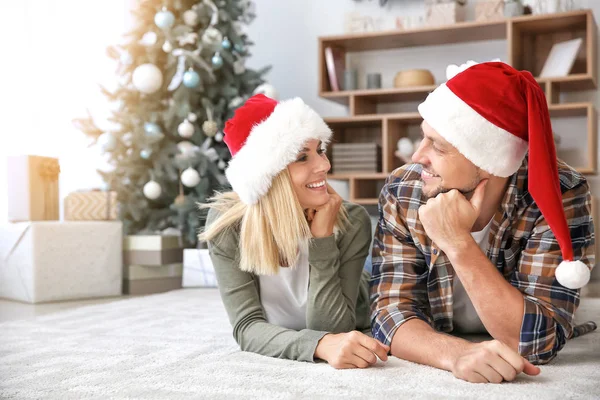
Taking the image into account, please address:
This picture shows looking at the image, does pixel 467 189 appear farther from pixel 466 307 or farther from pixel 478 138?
pixel 466 307

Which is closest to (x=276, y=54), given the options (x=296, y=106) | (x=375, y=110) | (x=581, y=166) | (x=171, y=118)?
(x=375, y=110)

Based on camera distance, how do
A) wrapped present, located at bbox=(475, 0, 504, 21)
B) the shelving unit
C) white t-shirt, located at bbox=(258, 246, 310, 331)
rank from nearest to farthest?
white t-shirt, located at bbox=(258, 246, 310, 331)
the shelving unit
wrapped present, located at bbox=(475, 0, 504, 21)

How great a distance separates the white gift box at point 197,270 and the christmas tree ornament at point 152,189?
339 mm

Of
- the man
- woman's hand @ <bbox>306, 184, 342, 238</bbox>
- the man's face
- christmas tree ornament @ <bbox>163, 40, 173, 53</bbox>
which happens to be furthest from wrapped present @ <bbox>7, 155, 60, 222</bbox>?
the man's face

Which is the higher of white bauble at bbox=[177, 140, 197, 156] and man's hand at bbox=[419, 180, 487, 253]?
white bauble at bbox=[177, 140, 197, 156]

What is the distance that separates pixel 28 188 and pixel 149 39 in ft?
3.44

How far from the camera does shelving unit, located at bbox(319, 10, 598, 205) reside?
12.0ft

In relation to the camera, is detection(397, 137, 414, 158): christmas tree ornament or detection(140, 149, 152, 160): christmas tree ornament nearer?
detection(140, 149, 152, 160): christmas tree ornament

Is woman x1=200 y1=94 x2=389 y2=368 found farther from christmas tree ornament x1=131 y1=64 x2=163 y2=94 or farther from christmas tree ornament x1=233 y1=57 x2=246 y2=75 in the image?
christmas tree ornament x1=233 y1=57 x2=246 y2=75

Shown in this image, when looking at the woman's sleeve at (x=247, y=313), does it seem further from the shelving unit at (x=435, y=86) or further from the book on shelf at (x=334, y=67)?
the book on shelf at (x=334, y=67)

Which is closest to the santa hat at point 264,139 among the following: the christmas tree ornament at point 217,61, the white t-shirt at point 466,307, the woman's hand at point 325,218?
the woman's hand at point 325,218

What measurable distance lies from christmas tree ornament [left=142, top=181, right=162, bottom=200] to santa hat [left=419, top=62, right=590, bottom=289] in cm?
219

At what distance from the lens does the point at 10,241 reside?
309cm

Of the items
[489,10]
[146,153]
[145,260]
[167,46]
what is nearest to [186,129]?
[146,153]
